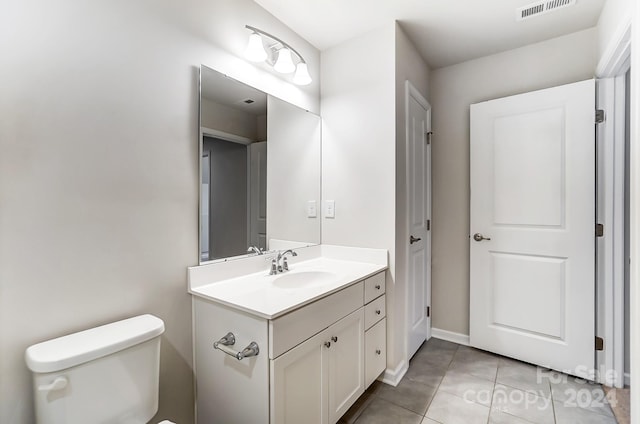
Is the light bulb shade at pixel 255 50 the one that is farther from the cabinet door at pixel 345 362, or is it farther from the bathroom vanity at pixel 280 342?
the cabinet door at pixel 345 362

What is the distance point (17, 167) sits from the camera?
0.94 metres

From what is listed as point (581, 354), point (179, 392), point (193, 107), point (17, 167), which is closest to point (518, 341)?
point (581, 354)

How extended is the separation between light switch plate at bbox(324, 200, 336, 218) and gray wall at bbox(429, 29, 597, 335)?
1.03 meters

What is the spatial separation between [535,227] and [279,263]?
1.83m

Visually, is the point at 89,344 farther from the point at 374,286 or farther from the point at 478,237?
the point at 478,237

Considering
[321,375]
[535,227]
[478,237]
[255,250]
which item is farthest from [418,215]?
[321,375]

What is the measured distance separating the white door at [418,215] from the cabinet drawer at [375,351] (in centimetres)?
32

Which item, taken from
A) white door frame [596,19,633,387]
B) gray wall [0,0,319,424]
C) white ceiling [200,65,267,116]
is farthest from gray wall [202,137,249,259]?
white door frame [596,19,633,387]

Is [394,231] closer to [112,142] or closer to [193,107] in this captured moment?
[193,107]

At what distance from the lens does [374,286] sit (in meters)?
1.79

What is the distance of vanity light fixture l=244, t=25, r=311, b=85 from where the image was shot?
161 centimetres

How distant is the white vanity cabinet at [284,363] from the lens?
44.6 inches

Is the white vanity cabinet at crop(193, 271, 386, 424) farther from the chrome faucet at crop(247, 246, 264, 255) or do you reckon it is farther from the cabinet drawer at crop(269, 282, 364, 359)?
the chrome faucet at crop(247, 246, 264, 255)

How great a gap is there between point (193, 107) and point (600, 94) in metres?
2.48
